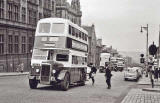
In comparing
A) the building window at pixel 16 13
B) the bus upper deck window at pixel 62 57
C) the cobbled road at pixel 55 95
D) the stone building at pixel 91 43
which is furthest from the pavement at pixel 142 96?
the stone building at pixel 91 43

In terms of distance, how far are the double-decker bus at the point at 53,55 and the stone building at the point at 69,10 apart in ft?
212

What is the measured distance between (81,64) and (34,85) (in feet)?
21.7

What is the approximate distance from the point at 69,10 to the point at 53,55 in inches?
2803

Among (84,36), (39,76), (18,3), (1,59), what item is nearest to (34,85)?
(39,76)

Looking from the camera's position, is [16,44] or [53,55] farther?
[16,44]

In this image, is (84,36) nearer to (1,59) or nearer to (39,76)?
(39,76)

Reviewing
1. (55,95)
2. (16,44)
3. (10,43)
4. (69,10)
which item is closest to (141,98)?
(55,95)

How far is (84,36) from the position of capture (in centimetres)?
3030

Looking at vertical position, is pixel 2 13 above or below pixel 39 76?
above

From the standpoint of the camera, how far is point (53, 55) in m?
23.3

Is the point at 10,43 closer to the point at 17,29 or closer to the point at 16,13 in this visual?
the point at 17,29

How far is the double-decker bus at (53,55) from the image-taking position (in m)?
22.0

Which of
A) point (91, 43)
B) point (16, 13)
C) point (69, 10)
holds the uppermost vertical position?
point (69, 10)

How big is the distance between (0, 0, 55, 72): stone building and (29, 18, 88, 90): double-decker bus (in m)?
29.8
